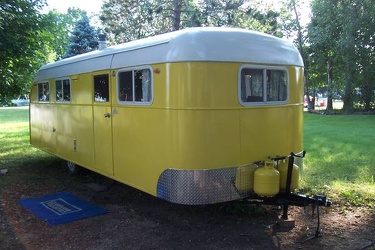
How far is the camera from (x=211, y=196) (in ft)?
15.1

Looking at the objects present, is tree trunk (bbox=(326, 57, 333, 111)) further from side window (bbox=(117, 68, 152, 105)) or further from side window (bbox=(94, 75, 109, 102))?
side window (bbox=(117, 68, 152, 105))

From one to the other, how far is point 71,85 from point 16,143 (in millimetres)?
7372

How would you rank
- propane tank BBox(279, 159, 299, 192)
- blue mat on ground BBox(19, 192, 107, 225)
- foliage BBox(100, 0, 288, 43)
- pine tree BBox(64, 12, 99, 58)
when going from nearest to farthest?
propane tank BBox(279, 159, 299, 192) < blue mat on ground BBox(19, 192, 107, 225) < foliage BBox(100, 0, 288, 43) < pine tree BBox(64, 12, 99, 58)

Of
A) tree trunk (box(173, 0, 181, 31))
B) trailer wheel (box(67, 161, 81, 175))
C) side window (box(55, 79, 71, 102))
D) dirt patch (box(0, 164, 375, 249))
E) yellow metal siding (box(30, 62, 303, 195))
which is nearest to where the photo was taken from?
yellow metal siding (box(30, 62, 303, 195))

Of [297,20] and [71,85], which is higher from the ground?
[297,20]

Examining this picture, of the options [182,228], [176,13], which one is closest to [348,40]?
[176,13]

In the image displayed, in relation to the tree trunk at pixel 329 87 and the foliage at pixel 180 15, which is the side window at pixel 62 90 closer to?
the foliage at pixel 180 15

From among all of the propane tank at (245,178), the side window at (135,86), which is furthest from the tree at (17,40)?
the propane tank at (245,178)

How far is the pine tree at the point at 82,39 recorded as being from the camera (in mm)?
22641

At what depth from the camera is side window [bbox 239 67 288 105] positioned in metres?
4.84

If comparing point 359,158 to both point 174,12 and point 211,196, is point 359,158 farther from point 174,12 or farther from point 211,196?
point 174,12

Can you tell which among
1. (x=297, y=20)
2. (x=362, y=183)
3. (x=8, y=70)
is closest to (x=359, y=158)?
(x=362, y=183)

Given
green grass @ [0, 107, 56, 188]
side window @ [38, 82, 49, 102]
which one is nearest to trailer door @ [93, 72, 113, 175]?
green grass @ [0, 107, 56, 188]

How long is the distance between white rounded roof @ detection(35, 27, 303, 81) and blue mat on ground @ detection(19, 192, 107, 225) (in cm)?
222
